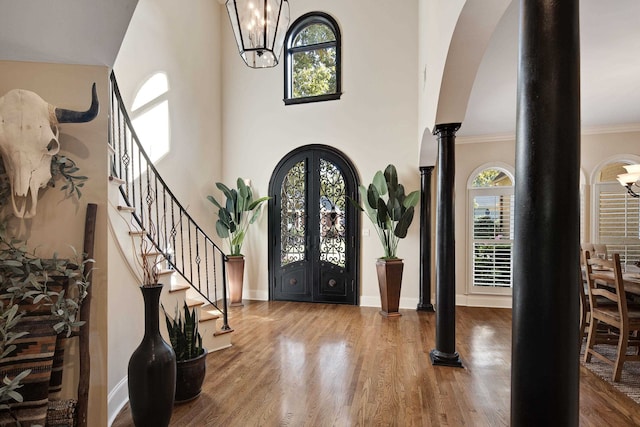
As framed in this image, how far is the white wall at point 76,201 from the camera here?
2.05 metres

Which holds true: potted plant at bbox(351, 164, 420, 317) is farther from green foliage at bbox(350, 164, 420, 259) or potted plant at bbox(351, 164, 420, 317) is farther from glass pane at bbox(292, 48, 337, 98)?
glass pane at bbox(292, 48, 337, 98)

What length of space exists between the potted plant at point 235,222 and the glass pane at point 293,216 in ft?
1.49

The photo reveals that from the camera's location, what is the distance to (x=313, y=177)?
19.4ft

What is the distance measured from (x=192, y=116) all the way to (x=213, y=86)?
95 centimetres

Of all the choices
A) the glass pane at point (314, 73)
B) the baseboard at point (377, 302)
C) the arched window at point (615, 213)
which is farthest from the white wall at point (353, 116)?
the arched window at point (615, 213)

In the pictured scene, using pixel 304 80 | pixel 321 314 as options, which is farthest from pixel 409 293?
pixel 304 80

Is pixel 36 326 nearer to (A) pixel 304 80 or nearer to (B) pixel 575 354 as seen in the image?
(B) pixel 575 354

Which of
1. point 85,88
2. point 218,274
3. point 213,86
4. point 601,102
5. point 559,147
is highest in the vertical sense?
point 213,86

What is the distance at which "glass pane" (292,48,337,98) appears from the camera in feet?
19.7

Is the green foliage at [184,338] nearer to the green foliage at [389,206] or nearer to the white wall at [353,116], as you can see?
the green foliage at [389,206]

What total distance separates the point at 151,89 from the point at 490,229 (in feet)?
18.5

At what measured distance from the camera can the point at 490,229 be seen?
5.68 metres

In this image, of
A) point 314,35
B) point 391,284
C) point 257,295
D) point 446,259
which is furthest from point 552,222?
point 314,35

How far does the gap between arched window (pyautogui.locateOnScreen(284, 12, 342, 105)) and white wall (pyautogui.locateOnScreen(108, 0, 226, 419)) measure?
1.40 m
